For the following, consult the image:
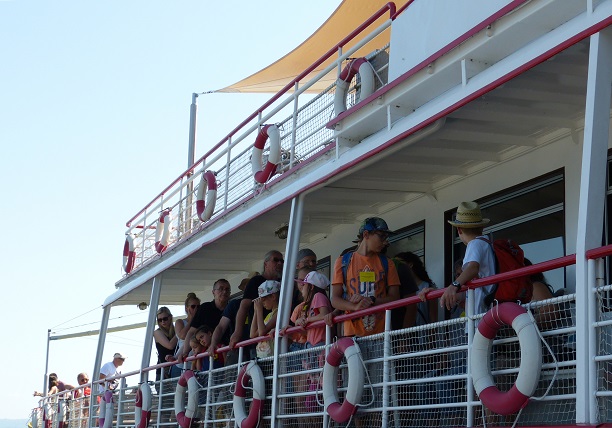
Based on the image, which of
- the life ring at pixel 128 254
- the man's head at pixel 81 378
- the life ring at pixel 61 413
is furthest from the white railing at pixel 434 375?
the man's head at pixel 81 378

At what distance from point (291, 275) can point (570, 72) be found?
3.20 metres

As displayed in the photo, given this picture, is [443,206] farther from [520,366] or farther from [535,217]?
[520,366]

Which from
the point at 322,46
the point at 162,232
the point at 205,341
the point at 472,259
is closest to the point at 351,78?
the point at 472,259

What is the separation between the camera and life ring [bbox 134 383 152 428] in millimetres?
11492

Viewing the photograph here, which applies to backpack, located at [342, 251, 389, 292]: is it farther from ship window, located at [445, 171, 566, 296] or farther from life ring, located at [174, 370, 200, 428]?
life ring, located at [174, 370, 200, 428]

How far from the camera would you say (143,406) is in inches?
455

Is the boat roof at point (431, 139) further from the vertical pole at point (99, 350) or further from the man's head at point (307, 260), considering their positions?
the vertical pole at point (99, 350)

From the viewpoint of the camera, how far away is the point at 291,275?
27.8ft

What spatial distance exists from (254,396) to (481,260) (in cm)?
312

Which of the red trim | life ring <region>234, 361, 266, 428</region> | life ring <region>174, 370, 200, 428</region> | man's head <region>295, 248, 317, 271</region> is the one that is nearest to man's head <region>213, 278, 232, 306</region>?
life ring <region>174, 370, 200, 428</region>

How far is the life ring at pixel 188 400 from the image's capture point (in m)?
9.83

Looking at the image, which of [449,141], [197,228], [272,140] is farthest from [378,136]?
[197,228]

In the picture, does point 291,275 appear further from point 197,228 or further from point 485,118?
point 197,228

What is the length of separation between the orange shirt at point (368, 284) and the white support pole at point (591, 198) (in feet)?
7.81
